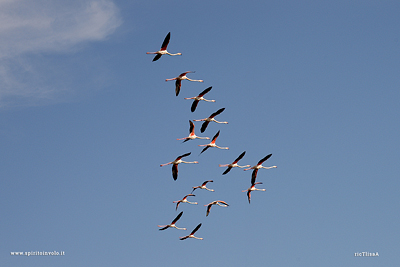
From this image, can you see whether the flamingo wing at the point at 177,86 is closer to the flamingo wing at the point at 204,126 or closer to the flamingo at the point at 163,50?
the flamingo at the point at 163,50

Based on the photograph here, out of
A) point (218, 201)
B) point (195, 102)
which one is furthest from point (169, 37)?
point (218, 201)

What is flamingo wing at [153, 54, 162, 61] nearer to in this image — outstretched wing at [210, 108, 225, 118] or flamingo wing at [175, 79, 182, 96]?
flamingo wing at [175, 79, 182, 96]

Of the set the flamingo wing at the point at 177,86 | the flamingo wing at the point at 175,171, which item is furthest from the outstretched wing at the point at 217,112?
the flamingo wing at the point at 175,171

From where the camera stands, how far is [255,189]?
276ft

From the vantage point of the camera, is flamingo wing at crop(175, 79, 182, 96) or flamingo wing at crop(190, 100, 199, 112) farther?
flamingo wing at crop(190, 100, 199, 112)

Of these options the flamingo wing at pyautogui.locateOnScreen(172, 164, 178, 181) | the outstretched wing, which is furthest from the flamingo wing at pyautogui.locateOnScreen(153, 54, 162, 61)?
the flamingo wing at pyautogui.locateOnScreen(172, 164, 178, 181)

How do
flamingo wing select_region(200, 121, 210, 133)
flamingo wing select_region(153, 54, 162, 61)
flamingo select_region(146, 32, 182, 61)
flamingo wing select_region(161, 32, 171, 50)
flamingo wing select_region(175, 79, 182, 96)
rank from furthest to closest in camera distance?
flamingo wing select_region(200, 121, 210, 133), flamingo wing select_region(175, 79, 182, 96), flamingo wing select_region(153, 54, 162, 61), flamingo select_region(146, 32, 182, 61), flamingo wing select_region(161, 32, 171, 50)

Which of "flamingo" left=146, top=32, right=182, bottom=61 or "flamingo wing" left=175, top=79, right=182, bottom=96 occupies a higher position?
"flamingo" left=146, top=32, right=182, bottom=61

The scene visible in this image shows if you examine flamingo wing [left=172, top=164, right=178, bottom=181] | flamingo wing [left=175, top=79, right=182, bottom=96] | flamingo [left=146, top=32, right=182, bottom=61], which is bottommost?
flamingo wing [left=172, top=164, right=178, bottom=181]

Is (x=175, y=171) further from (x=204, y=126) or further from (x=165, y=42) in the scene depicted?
(x=165, y=42)

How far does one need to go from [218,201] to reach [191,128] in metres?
8.83

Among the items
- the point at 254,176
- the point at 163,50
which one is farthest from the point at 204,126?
the point at 163,50

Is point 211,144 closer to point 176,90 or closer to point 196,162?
point 196,162

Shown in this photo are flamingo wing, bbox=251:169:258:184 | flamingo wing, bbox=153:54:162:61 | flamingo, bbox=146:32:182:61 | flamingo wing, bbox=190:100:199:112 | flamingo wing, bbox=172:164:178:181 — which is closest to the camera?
flamingo, bbox=146:32:182:61
